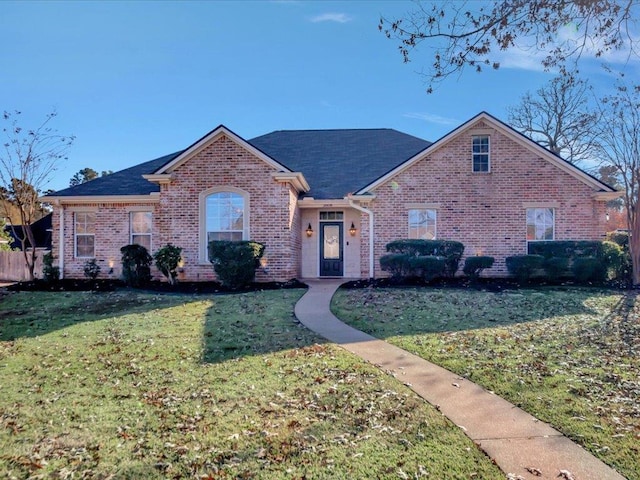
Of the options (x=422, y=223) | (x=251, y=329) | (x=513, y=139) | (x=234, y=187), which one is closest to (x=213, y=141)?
(x=234, y=187)

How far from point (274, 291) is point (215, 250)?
2312 mm

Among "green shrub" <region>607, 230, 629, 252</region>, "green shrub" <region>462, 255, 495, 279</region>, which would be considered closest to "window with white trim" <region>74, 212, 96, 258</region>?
"green shrub" <region>462, 255, 495, 279</region>

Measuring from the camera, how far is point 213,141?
14766mm

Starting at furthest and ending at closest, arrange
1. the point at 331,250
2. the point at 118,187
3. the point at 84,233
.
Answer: the point at 331,250, the point at 118,187, the point at 84,233

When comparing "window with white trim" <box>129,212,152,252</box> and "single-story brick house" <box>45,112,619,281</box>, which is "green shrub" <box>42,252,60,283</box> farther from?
"window with white trim" <box>129,212,152,252</box>

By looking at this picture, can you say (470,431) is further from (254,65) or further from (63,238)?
(63,238)

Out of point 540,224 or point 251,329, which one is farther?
point 540,224

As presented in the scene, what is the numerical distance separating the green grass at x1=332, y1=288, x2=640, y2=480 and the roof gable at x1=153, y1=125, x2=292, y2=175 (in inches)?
202

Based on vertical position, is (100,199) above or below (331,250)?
above

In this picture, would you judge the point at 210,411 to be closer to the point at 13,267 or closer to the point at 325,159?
the point at 325,159

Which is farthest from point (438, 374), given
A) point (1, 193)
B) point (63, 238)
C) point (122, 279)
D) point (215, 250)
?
point (1, 193)

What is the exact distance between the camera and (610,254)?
1405cm

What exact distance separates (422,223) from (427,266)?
2.38 metres

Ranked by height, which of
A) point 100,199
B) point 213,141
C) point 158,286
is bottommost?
point 158,286
